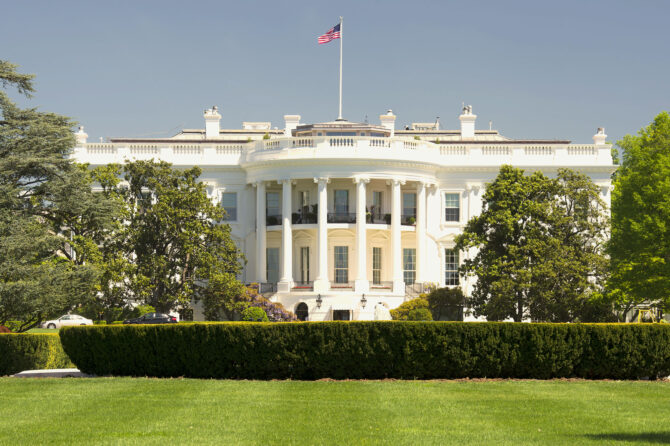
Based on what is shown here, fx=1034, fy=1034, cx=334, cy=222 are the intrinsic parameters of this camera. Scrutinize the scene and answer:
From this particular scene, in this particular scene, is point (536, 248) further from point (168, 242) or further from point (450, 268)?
point (168, 242)

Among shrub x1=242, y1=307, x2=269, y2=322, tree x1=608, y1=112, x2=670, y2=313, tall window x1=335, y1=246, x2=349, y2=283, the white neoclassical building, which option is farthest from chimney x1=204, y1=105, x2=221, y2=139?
tree x1=608, y1=112, x2=670, y2=313

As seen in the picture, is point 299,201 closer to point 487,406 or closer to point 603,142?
point 603,142

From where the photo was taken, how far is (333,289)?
61.5 metres

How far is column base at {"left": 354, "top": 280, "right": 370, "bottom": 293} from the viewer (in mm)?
60875

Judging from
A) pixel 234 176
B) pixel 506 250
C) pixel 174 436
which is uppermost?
pixel 234 176

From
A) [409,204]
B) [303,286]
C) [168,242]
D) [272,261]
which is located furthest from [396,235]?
[168,242]

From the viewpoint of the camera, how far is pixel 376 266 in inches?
2579

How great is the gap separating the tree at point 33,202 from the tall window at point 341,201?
2949 cm

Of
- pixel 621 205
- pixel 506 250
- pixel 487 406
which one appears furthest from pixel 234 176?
pixel 487 406

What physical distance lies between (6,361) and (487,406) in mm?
15214

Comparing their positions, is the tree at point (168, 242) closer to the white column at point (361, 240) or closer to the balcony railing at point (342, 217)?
the white column at point (361, 240)

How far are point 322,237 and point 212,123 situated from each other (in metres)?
16.9

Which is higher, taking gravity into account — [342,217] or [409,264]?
[342,217]

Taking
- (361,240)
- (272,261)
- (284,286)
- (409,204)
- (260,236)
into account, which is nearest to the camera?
(361,240)
